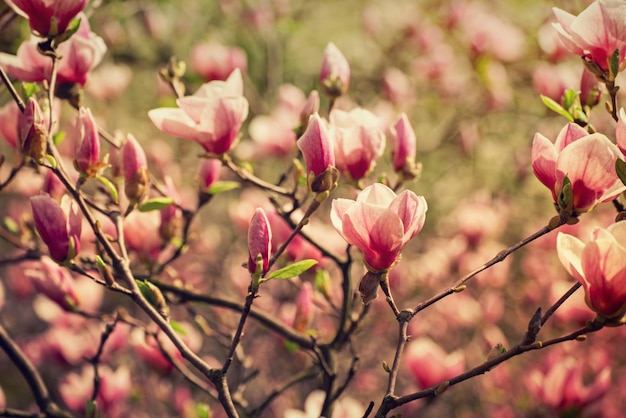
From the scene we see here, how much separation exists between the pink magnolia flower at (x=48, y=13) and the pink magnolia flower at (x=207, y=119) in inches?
6.9

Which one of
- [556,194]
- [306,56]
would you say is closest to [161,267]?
[556,194]

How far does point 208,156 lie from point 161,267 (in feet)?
0.84

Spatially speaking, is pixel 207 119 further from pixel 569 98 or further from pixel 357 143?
pixel 569 98

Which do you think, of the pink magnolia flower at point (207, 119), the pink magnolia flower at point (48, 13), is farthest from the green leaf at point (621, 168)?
the pink magnolia flower at point (48, 13)

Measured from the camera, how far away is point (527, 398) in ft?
5.27

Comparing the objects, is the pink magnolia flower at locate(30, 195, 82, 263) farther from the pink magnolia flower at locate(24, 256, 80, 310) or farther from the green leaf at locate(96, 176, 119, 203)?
the pink magnolia flower at locate(24, 256, 80, 310)

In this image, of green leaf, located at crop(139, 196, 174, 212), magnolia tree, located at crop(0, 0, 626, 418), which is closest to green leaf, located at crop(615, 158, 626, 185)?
magnolia tree, located at crop(0, 0, 626, 418)

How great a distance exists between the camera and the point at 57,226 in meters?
0.87

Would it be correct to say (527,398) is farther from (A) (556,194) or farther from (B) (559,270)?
(A) (556,194)

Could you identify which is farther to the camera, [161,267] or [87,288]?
[87,288]

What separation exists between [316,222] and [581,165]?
1199mm

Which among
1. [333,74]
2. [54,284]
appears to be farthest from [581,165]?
[54,284]

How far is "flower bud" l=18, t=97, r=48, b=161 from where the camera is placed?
844 mm

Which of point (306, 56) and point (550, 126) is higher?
point (306, 56)
